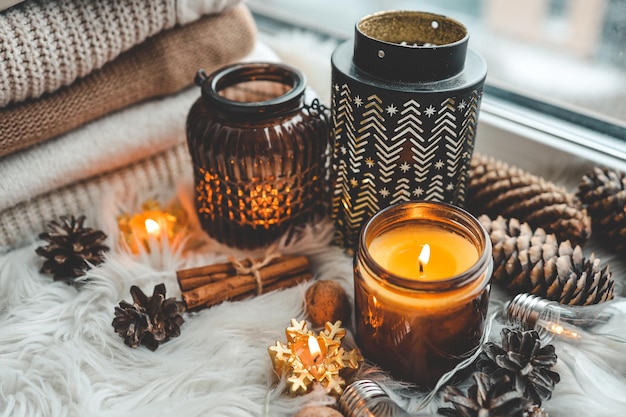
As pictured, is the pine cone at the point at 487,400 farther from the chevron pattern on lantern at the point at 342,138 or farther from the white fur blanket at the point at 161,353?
the chevron pattern on lantern at the point at 342,138

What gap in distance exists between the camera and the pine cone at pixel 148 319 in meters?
0.64

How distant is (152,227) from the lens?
2.47ft

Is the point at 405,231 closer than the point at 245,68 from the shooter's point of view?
Yes

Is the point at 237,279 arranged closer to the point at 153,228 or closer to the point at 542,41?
the point at 153,228

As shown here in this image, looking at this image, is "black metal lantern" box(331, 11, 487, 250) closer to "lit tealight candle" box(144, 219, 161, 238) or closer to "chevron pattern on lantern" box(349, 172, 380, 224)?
"chevron pattern on lantern" box(349, 172, 380, 224)

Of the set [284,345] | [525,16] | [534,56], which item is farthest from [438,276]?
[525,16]

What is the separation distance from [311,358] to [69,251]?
31 cm

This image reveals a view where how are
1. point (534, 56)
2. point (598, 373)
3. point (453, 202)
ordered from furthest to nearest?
point (534, 56)
point (453, 202)
point (598, 373)

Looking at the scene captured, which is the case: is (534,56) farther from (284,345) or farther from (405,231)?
(284,345)

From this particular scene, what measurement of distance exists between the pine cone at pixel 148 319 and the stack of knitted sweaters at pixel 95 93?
0.67ft

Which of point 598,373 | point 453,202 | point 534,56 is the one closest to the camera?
point 598,373

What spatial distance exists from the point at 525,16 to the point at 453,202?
0.57 meters

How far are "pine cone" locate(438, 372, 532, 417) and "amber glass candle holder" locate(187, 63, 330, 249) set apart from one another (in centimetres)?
30

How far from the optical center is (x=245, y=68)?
0.76m
